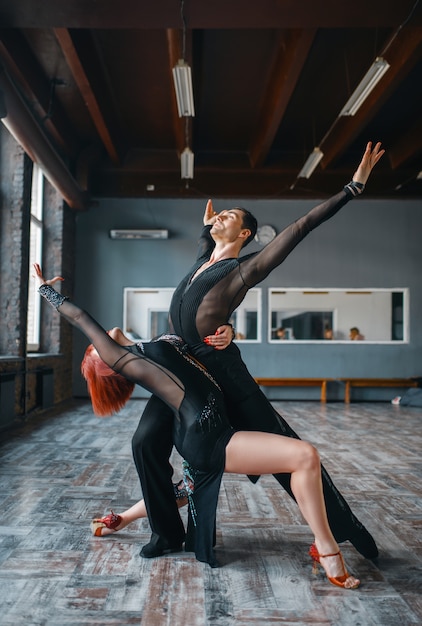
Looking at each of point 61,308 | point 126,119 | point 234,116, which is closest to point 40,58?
point 126,119

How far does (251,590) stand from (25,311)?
500 cm

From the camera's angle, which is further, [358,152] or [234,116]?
[358,152]

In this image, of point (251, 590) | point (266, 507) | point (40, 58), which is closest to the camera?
point (251, 590)

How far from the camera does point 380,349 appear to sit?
9.30 meters

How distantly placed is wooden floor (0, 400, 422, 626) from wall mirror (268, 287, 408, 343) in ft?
16.3

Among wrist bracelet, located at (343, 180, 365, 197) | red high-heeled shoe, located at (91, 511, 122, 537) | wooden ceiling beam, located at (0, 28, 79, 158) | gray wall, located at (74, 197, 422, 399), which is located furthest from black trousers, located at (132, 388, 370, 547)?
gray wall, located at (74, 197, 422, 399)

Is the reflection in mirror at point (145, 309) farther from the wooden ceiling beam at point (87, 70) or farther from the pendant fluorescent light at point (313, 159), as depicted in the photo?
the pendant fluorescent light at point (313, 159)

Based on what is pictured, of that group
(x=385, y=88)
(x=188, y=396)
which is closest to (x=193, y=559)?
(x=188, y=396)

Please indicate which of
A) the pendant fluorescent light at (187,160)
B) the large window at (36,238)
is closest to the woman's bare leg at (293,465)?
Answer: the pendant fluorescent light at (187,160)

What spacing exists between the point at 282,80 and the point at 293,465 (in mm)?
5080

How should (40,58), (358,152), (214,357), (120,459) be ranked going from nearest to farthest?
(214,357)
(120,459)
(40,58)
(358,152)

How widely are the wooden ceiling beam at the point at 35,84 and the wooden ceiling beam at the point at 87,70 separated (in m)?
0.47

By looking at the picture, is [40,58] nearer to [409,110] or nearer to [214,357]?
[409,110]

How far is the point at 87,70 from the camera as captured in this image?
5.86 meters
